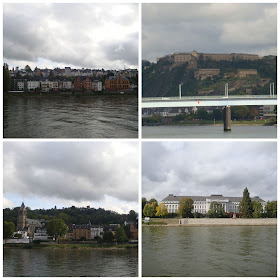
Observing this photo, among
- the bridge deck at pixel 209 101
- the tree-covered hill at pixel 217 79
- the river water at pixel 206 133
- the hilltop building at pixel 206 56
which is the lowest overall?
the river water at pixel 206 133

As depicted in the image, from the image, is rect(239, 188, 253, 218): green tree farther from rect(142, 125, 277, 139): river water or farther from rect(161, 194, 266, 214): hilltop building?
rect(142, 125, 277, 139): river water

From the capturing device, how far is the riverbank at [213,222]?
10.2 metres

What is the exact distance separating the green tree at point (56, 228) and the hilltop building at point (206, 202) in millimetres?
2249

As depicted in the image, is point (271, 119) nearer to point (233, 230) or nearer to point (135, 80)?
point (233, 230)

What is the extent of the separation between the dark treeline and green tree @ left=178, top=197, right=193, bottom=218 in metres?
3.05

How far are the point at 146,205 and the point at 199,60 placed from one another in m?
20.4

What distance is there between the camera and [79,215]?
930 centimetres

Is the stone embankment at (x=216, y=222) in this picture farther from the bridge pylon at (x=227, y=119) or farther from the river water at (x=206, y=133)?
the bridge pylon at (x=227, y=119)

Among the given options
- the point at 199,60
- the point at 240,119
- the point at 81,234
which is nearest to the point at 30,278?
the point at 81,234

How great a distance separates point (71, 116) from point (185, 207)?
4214mm

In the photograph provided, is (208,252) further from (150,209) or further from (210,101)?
(210,101)

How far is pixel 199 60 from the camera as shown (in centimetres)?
2767

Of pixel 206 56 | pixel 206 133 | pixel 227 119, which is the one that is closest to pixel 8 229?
pixel 206 133

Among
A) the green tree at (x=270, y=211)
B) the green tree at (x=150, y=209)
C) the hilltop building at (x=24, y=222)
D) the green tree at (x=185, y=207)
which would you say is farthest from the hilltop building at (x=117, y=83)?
the green tree at (x=270, y=211)
